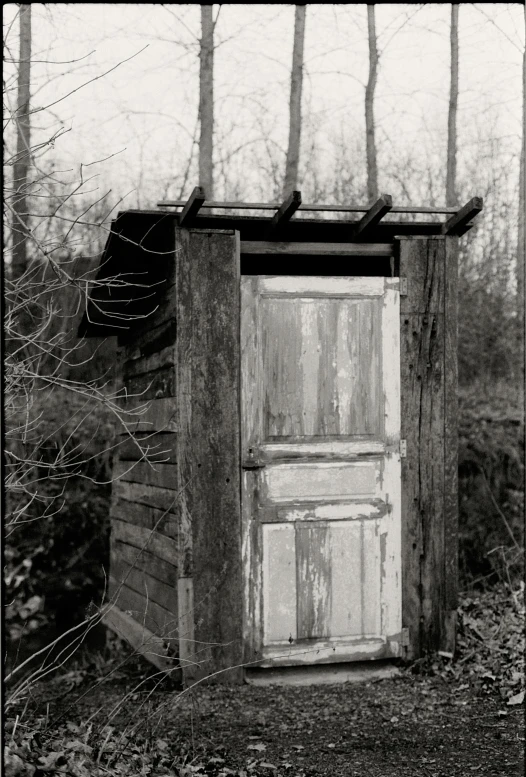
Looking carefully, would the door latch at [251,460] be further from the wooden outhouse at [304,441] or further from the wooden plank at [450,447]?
the wooden plank at [450,447]

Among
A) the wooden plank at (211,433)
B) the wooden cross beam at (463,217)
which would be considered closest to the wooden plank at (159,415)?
the wooden plank at (211,433)

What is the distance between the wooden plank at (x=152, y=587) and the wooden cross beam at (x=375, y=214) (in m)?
2.59

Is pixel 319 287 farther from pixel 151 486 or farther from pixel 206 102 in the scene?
pixel 206 102

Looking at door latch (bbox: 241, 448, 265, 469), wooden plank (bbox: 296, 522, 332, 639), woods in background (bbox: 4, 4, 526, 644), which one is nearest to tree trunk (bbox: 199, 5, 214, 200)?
woods in background (bbox: 4, 4, 526, 644)

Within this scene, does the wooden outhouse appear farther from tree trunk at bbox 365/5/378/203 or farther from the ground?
tree trunk at bbox 365/5/378/203

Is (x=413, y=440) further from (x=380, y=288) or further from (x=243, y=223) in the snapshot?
(x=243, y=223)

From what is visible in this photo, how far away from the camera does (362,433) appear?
540 centimetres

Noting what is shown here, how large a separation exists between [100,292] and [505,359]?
7276mm

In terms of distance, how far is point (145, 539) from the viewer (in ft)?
20.0

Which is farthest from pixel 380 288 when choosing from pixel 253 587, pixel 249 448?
pixel 253 587

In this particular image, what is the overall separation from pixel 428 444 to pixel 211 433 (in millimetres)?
1500

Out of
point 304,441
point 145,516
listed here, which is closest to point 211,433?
point 304,441

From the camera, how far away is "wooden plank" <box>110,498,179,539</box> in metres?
5.34

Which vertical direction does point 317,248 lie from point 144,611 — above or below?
above
